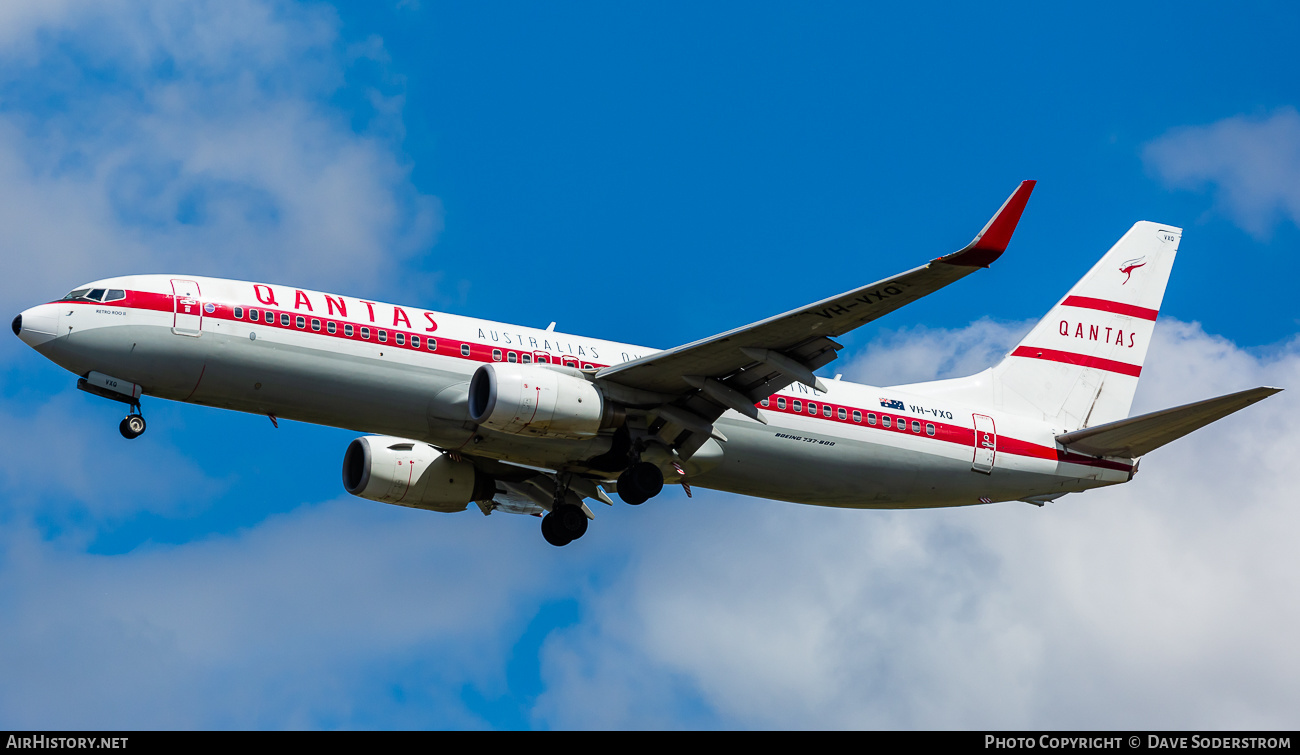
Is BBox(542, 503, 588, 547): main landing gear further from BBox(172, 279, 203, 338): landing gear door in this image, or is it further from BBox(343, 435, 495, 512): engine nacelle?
BBox(172, 279, 203, 338): landing gear door

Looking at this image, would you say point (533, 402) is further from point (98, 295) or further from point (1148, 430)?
point (1148, 430)

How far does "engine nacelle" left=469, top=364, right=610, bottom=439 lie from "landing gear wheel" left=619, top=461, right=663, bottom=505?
1579 mm

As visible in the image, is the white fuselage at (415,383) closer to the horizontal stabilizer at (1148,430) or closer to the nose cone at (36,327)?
the nose cone at (36,327)

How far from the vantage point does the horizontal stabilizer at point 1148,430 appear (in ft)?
99.8

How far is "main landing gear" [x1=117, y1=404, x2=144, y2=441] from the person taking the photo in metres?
28.0

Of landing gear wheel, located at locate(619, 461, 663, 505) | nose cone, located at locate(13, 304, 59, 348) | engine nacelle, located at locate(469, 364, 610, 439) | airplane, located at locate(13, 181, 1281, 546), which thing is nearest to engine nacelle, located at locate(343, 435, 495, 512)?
airplane, located at locate(13, 181, 1281, 546)

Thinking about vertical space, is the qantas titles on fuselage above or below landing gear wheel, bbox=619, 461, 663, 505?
above

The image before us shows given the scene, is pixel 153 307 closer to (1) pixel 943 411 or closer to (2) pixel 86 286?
(2) pixel 86 286

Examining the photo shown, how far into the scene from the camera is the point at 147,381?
27.8 meters

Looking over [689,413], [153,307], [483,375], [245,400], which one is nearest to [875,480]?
[689,413]

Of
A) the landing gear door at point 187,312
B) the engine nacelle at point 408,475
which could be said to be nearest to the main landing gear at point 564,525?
the engine nacelle at point 408,475

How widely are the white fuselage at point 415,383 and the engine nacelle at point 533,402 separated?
3.13ft
